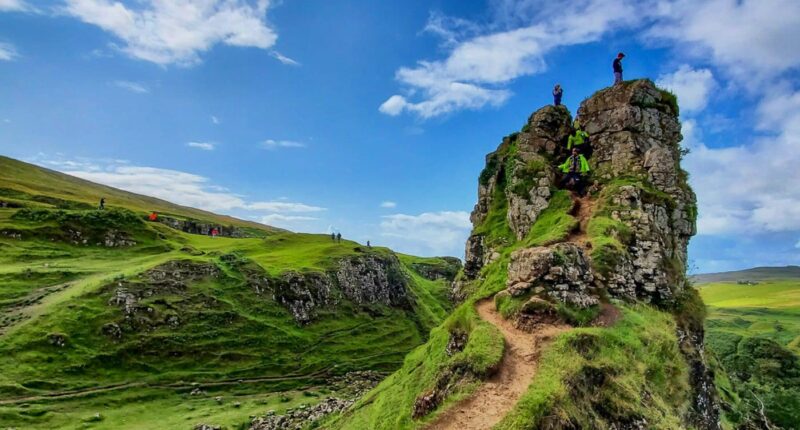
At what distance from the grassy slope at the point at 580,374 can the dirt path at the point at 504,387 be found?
1.46ft

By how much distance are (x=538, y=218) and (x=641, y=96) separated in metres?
12.9

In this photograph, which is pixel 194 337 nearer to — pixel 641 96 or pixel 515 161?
pixel 515 161

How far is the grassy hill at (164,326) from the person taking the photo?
4778 cm

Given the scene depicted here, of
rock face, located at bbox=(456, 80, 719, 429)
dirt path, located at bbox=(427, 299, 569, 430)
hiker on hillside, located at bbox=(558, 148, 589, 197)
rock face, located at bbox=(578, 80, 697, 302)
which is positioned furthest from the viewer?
hiker on hillside, located at bbox=(558, 148, 589, 197)

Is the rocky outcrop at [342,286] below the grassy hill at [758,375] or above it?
above

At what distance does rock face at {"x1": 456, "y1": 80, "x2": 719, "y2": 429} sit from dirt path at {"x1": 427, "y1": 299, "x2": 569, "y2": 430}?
1.93m

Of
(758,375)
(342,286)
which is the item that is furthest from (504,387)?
(758,375)

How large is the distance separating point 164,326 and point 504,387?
184 ft

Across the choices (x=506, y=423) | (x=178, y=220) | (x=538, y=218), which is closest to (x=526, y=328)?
(x=506, y=423)

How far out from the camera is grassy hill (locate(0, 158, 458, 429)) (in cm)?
4778

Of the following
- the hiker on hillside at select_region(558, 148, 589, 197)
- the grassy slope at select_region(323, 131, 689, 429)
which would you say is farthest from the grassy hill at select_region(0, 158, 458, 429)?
the hiker on hillside at select_region(558, 148, 589, 197)

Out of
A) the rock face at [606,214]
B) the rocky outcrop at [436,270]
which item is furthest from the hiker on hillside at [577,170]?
the rocky outcrop at [436,270]

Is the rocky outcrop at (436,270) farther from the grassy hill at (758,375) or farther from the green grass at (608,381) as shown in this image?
the green grass at (608,381)

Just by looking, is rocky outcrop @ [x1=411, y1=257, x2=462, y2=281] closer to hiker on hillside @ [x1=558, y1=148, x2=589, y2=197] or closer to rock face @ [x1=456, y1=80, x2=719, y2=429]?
rock face @ [x1=456, y1=80, x2=719, y2=429]
